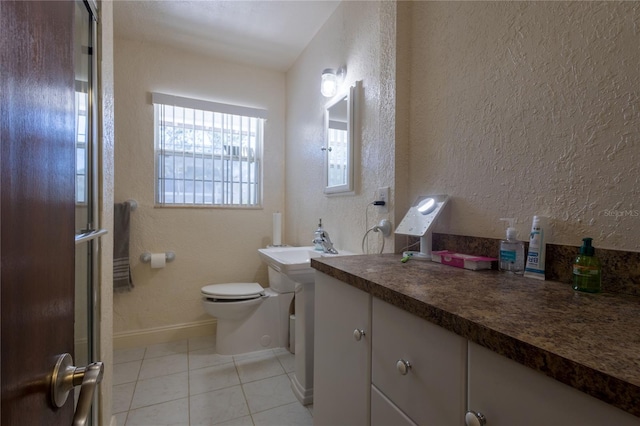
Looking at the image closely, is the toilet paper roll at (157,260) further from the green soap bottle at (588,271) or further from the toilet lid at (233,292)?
the green soap bottle at (588,271)

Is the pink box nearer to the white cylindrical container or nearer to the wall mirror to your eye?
the wall mirror

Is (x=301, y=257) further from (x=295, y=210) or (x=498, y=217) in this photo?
(x=498, y=217)

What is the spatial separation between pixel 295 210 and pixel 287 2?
1512mm

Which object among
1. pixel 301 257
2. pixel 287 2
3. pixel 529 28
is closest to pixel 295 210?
pixel 301 257

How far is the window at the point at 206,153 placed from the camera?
234 centimetres

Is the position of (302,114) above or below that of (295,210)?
above

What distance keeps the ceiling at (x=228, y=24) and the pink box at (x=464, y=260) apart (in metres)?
1.76

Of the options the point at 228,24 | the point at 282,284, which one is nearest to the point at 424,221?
the point at 282,284

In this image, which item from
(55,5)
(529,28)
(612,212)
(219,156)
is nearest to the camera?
(55,5)

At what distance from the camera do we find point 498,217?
98 centimetres

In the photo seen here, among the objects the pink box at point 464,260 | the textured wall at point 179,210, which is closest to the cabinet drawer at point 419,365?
the pink box at point 464,260

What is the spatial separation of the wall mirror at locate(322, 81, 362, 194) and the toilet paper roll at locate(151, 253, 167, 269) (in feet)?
4.65

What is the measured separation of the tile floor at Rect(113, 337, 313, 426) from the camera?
4.70 ft

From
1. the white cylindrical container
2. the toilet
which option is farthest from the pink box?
the white cylindrical container
